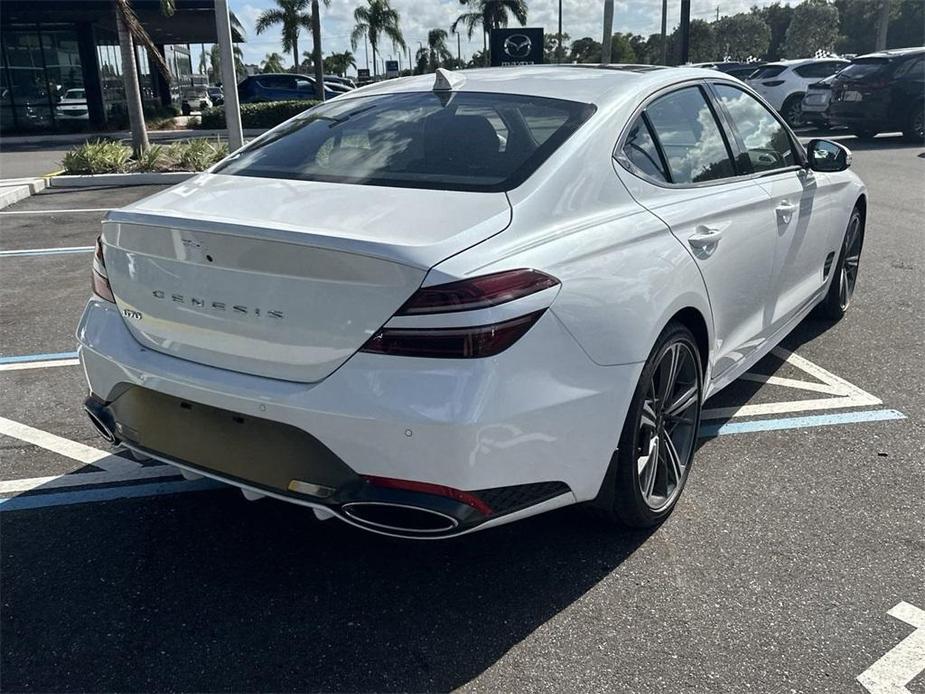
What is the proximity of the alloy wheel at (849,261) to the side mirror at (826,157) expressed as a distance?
34.5 inches

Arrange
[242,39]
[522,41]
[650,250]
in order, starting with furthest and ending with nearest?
[242,39], [522,41], [650,250]

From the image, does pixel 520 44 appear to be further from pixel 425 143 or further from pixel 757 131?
pixel 425 143

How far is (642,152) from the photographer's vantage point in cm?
308

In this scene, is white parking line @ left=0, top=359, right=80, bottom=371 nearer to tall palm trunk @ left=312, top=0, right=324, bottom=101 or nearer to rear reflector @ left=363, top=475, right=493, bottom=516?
rear reflector @ left=363, top=475, right=493, bottom=516

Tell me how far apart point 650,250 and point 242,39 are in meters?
30.6

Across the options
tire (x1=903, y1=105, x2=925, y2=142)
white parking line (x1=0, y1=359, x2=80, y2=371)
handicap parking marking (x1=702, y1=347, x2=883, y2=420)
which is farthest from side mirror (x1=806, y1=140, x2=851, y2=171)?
tire (x1=903, y1=105, x2=925, y2=142)

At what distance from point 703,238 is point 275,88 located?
2496 cm

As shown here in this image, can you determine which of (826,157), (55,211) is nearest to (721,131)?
(826,157)

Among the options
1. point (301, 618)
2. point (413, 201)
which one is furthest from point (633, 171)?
point (301, 618)

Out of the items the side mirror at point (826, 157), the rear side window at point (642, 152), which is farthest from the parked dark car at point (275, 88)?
the rear side window at point (642, 152)

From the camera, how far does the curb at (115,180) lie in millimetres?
12906

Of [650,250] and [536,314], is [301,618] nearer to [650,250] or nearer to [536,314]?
[536,314]

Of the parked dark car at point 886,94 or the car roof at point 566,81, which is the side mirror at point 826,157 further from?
the parked dark car at point 886,94

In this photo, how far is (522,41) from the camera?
53.0 feet
